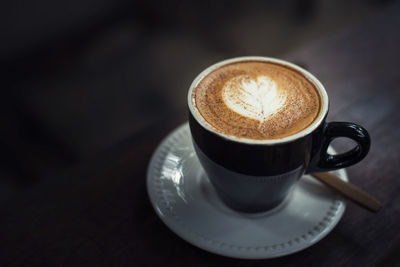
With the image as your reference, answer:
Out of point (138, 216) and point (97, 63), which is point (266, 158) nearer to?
point (138, 216)

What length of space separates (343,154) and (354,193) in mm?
77

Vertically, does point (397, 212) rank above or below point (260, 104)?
below

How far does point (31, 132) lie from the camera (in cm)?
151

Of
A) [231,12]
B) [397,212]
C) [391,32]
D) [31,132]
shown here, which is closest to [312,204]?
[397,212]

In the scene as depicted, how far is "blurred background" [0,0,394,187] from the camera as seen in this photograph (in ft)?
4.99

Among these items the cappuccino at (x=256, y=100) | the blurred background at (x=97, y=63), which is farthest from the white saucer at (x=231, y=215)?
the blurred background at (x=97, y=63)

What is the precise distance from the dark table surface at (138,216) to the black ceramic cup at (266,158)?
97 mm

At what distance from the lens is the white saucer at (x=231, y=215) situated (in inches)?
23.2

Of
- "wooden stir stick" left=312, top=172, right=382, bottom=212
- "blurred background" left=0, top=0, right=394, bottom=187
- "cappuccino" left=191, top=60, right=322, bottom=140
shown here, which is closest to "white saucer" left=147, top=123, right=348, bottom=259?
"wooden stir stick" left=312, top=172, right=382, bottom=212

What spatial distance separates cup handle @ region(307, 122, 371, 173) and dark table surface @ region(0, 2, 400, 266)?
0.10 m

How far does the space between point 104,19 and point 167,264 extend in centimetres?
153

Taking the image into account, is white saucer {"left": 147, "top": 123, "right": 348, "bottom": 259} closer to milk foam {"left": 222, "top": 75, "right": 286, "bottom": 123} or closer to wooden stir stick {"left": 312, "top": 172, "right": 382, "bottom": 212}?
wooden stir stick {"left": 312, "top": 172, "right": 382, "bottom": 212}

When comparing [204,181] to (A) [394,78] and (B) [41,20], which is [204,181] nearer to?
(A) [394,78]

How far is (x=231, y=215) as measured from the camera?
645mm
